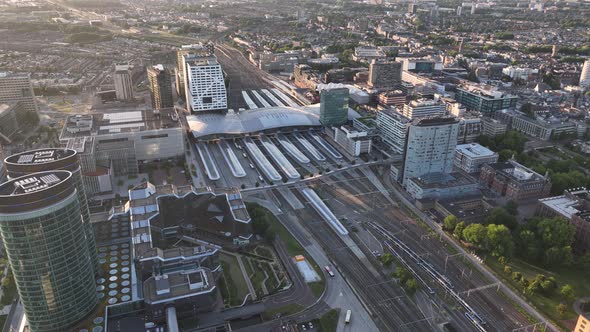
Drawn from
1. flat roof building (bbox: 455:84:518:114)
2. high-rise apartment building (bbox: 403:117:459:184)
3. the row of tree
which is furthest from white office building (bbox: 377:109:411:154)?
flat roof building (bbox: 455:84:518:114)

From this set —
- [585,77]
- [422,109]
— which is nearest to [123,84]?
[422,109]

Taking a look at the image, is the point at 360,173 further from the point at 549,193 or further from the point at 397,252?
the point at 549,193

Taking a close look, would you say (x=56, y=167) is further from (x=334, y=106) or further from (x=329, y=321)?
(x=334, y=106)

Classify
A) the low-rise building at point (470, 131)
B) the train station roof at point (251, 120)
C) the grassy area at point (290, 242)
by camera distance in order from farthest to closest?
the train station roof at point (251, 120)
the low-rise building at point (470, 131)
the grassy area at point (290, 242)

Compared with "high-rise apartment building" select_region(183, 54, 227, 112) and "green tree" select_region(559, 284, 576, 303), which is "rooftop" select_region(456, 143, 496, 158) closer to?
"green tree" select_region(559, 284, 576, 303)

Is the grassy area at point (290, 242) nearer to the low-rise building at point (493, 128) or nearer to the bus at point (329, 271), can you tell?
the bus at point (329, 271)

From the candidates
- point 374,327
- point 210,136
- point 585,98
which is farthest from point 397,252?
point 585,98

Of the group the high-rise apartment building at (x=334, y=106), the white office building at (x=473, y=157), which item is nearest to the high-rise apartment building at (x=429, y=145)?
the white office building at (x=473, y=157)

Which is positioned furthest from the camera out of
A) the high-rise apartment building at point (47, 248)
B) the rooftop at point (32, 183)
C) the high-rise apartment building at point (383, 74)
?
the high-rise apartment building at point (383, 74)
